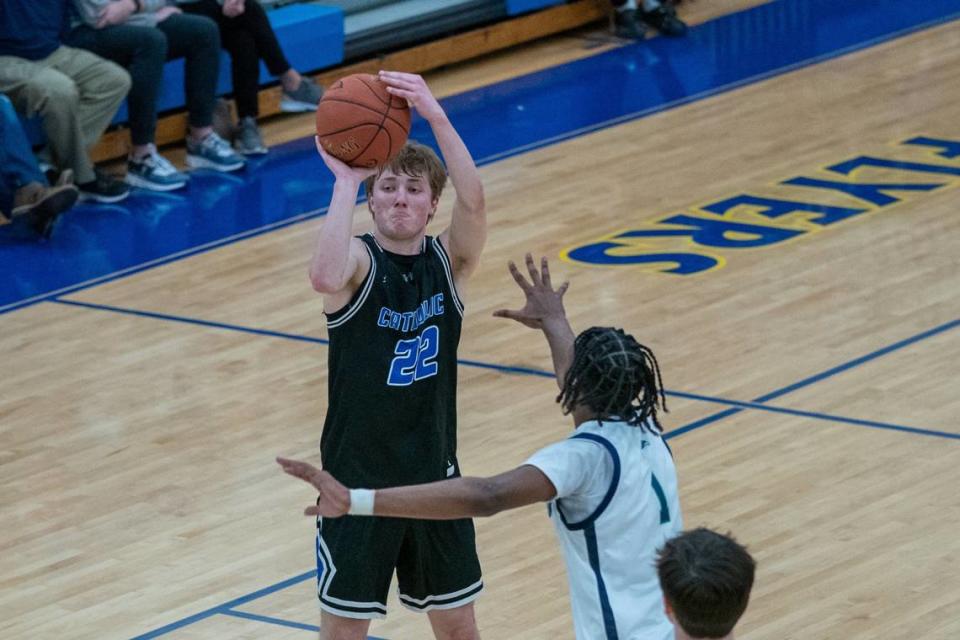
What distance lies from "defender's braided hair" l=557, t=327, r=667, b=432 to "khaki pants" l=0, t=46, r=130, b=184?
7.37m

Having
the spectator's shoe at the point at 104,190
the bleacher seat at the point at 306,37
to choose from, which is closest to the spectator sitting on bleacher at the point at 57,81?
the spectator's shoe at the point at 104,190

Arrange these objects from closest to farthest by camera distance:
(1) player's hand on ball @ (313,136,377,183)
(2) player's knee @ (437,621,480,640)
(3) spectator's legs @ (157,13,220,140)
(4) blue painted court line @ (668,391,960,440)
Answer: (1) player's hand on ball @ (313,136,377,183) → (2) player's knee @ (437,621,480,640) → (4) blue painted court line @ (668,391,960,440) → (3) spectator's legs @ (157,13,220,140)

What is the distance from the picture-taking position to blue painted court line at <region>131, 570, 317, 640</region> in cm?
588

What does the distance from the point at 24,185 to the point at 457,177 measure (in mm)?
6368

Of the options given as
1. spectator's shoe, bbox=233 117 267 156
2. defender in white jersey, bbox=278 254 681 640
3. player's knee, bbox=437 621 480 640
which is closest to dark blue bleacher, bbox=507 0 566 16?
spectator's shoe, bbox=233 117 267 156

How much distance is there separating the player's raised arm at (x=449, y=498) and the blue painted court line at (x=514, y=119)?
632 centimetres

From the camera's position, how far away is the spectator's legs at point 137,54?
11.2 metres

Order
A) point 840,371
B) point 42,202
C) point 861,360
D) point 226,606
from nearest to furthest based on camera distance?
point 226,606
point 840,371
point 861,360
point 42,202

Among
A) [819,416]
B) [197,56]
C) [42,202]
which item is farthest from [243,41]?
[819,416]

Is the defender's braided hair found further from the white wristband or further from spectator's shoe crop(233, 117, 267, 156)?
spectator's shoe crop(233, 117, 267, 156)

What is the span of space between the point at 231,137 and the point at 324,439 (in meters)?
7.95

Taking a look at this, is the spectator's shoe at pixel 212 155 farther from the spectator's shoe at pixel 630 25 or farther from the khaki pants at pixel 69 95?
the spectator's shoe at pixel 630 25

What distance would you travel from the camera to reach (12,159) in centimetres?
1040

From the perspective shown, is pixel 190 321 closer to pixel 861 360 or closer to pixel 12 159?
pixel 12 159
